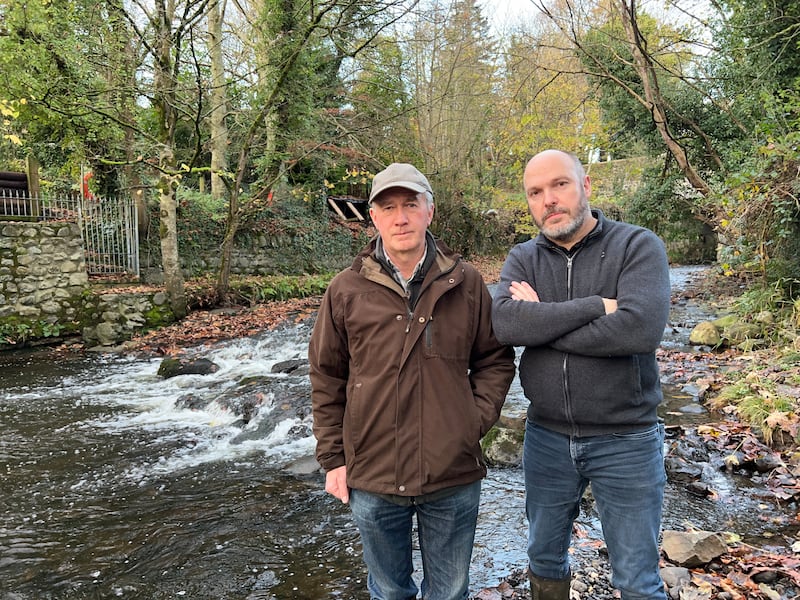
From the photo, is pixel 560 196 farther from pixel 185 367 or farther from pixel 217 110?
pixel 217 110

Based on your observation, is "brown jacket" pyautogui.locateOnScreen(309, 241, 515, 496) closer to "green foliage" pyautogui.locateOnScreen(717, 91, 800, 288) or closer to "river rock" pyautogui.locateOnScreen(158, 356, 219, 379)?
"green foliage" pyautogui.locateOnScreen(717, 91, 800, 288)

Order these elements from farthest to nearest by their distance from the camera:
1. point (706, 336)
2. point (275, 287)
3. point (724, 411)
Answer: point (275, 287)
point (706, 336)
point (724, 411)

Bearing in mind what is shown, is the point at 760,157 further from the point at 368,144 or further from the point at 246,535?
the point at 368,144

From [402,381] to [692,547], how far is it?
2304 mm

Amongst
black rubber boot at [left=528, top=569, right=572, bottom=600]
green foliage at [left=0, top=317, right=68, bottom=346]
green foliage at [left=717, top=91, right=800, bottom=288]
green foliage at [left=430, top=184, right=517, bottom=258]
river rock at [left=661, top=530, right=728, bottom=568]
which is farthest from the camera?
green foliage at [left=430, top=184, right=517, bottom=258]

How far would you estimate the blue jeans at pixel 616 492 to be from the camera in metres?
2.12

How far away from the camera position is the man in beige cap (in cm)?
211

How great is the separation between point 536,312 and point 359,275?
0.74m

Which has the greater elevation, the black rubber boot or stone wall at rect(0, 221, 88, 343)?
stone wall at rect(0, 221, 88, 343)

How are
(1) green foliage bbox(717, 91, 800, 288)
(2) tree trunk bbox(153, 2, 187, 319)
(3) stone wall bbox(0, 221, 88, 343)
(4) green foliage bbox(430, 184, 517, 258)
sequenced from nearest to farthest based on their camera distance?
(1) green foliage bbox(717, 91, 800, 288) < (3) stone wall bbox(0, 221, 88, 343) < (2) tree trunk bbox(153, 2, 187, 319) < (4) green foliage bbox(430, 184, 517, 258)

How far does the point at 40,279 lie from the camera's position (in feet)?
35.9

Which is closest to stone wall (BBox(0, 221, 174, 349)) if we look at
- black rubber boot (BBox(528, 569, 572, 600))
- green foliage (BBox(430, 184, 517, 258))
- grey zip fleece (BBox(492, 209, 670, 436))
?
black rubber boot (BBox(528, 569, 572, 600))

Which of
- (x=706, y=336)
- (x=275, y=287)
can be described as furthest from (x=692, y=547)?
(x=275, y=287)

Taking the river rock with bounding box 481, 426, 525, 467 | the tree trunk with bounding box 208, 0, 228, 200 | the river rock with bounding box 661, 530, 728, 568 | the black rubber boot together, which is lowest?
the river rock with bounding box 481, 426, 525, 467
